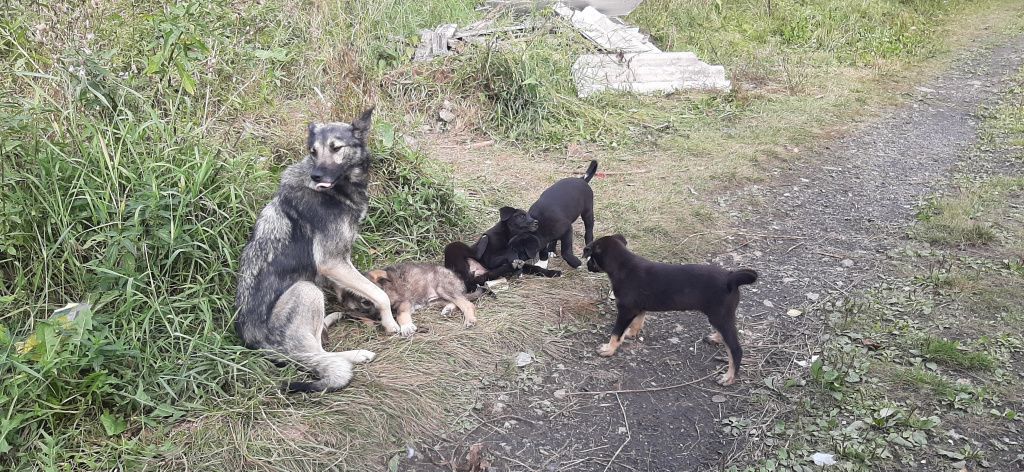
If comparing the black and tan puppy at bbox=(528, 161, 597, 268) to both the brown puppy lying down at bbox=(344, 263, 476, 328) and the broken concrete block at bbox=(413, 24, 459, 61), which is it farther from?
the broken concrete block at bbox=(413, 24, 459, 61)

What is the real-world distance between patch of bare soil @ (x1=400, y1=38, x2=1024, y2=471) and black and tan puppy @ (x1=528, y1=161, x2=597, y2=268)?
25 centimetres

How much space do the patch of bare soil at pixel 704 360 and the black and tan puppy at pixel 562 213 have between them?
25cm

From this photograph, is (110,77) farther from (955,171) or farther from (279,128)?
(955,171)

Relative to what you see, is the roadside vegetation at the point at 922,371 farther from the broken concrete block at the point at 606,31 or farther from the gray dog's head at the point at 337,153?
the broken concrete block at the point at 606,31

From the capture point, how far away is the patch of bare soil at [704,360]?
345 cm

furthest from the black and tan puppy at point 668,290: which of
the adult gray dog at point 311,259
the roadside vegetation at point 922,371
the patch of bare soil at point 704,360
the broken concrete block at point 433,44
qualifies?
the broken concrete block at point 433,44

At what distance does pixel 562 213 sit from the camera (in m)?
4.98

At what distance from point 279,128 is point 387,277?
1.77 m

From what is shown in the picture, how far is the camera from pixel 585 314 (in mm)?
4594

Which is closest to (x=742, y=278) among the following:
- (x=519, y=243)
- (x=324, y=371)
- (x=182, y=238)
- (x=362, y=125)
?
(x=519, y=243)

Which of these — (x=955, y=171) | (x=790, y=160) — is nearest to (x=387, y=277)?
(x=790, y=160)

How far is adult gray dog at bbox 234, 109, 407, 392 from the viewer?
3.78 meters

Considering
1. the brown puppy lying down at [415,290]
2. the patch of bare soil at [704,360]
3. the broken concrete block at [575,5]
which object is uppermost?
the broken concrete block at [575,5]

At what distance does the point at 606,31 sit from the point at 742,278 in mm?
6688
